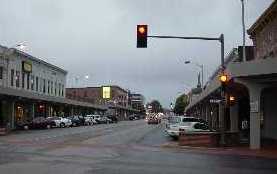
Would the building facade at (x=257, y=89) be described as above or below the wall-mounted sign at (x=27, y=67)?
below

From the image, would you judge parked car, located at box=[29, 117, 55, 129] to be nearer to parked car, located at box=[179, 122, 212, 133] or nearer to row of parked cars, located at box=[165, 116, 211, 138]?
row of parked cars, located at box=[165, 116, 211, 138]

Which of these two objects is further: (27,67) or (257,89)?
(27,67)

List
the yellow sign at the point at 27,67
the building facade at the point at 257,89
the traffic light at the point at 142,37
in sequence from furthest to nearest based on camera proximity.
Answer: the yellow sign at the point at 27,67, the building facade at the point at 257,89, the traffic light at the point at 142,37

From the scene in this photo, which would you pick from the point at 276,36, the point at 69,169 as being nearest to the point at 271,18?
the point at 276,36

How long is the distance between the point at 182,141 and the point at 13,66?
46.3 m

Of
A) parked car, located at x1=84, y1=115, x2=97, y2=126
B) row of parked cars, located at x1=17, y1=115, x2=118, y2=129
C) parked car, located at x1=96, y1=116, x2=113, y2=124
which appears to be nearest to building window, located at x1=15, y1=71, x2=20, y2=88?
row of parked cars, located at x1=17, y1=115, x2=118, y2=129

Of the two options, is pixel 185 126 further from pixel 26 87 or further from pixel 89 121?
pixel 89 121

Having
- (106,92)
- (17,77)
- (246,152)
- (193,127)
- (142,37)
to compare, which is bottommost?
(246,152)

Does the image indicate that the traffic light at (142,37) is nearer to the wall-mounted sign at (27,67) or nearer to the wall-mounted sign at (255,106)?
the wall-mounted sign at (255,106)

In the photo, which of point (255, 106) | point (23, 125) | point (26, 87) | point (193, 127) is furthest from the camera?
point (26, 87)

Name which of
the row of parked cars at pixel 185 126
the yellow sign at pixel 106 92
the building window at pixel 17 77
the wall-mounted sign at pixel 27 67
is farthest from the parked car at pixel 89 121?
the yellow sign at pixel 106 92

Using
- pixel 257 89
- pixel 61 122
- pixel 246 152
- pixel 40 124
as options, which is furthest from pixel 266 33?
pixel 61 122

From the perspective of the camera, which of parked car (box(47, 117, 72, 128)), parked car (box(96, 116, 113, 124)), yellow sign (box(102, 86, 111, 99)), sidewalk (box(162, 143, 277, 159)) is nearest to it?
sidewalk (box(162, 143, 277, 159))

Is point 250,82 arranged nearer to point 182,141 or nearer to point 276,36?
point 182,141
